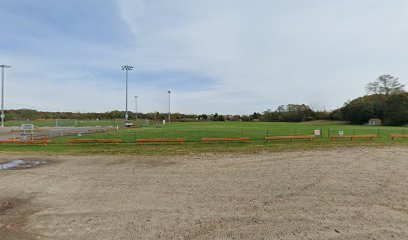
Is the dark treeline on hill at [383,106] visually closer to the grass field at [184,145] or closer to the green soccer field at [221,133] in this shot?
the green soccer field at [221,133]

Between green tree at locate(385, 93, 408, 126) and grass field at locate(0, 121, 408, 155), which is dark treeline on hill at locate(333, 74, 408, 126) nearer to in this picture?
green tree at locate(385, 93, 408, 126)

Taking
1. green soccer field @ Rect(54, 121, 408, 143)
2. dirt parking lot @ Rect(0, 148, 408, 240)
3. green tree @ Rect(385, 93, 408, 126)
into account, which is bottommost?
dirt parking lot @ Rect(0, 148, 408, 240)

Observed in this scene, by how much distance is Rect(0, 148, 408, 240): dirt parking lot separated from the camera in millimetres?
5738

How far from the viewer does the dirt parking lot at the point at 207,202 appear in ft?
18.8

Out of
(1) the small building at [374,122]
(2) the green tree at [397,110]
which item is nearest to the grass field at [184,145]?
(2) the green tree at [397,110]

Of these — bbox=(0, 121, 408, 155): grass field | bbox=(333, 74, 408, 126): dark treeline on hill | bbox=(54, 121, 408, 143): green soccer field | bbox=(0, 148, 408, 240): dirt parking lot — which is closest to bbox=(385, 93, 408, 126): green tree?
bbox=(333, 74, 408, 126): dark treeline on hill

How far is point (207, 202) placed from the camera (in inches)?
302

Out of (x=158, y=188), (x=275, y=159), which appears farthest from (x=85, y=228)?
(x=275, y=159)

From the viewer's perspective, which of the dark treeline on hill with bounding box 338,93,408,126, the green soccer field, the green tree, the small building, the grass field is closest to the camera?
the grass field

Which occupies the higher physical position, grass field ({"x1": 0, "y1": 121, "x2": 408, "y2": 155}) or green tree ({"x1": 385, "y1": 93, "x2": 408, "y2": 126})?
green tree ({"x1": 385, "y1": 93, "x2": 408, "y2": 126})

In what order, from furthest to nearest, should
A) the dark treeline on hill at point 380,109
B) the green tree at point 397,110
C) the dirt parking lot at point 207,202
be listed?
the dark treeline on hill at point 380,109 → the green tree at point 397,110 → the dirt parking lot at point 207,202

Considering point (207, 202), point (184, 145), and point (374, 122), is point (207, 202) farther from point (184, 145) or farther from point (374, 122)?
point (374, 122)

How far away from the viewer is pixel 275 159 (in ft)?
50.9

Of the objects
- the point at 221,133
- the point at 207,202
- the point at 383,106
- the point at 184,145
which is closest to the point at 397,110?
the point at 383,106
